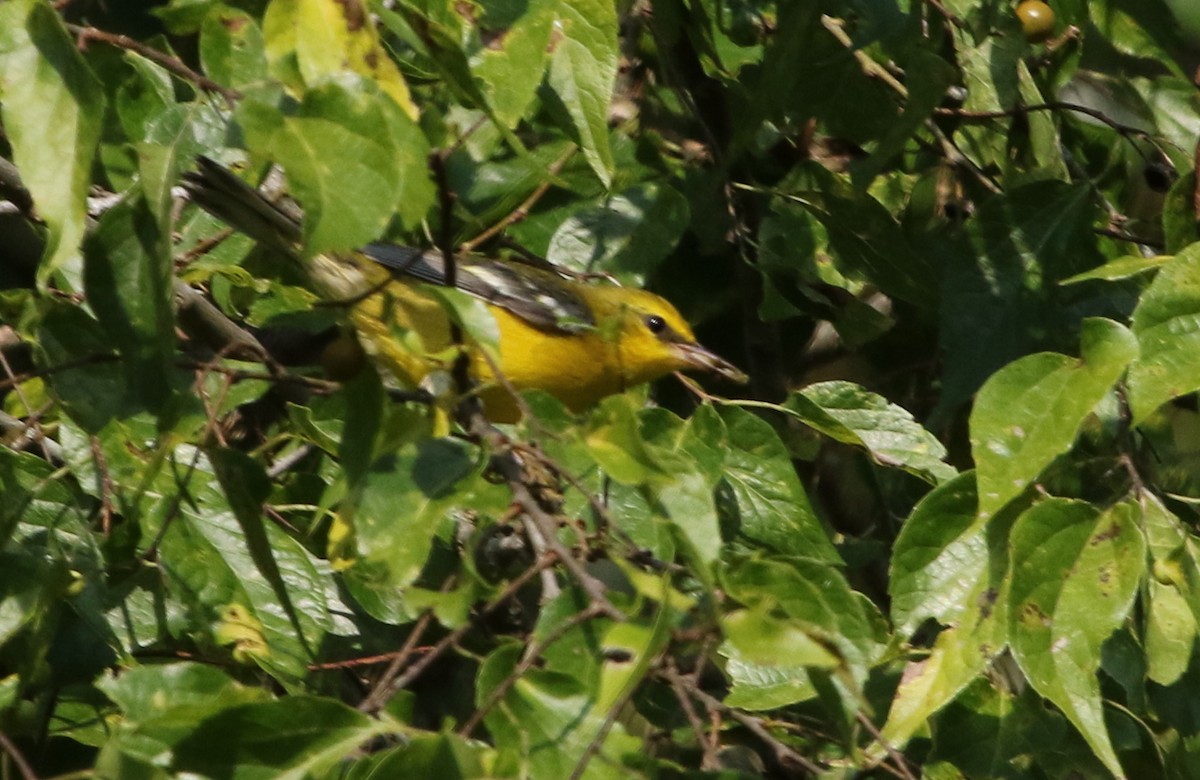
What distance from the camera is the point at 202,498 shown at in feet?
9.59

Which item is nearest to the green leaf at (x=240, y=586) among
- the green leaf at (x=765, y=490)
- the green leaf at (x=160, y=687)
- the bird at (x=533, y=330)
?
the green leaf at (x=160, y=687)

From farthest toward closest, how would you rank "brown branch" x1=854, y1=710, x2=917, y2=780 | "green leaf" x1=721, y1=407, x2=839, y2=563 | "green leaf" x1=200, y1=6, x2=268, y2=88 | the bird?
the bird, "green leaf" x1=200, y1=6, x2=268, y2=88, "green leaf" x1=721, y1=407, x2=839, y2=563, "brown branch" x1=854, y1=710, x2=917, y2=780

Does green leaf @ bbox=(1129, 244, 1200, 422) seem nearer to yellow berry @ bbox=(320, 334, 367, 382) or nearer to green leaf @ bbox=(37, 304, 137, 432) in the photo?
yellow berry @ bbox=(320, 334, 367, 382)

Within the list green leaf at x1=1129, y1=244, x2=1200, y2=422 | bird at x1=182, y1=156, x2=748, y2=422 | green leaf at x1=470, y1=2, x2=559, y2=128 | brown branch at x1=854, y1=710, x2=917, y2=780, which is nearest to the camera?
brown branch at x1=854, y1=710, x2=917, y2=780

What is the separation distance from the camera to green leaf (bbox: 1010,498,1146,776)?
7.50ft

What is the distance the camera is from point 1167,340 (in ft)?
7.82

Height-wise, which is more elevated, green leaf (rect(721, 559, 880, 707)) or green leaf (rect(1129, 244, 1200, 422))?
green leaf (rect(1129, 244, 1200, 422))

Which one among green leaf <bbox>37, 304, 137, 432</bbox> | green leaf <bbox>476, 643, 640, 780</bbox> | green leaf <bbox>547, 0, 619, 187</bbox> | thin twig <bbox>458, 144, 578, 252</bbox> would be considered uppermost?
green leaf <bbox>547, 0, 619, 187</bbox>

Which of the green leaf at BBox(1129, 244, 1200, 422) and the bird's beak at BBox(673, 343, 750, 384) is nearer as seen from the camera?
the green leaf at BBox(1129, 244, 1200, 422)

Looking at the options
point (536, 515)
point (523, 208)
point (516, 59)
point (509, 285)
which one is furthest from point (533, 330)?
point (536, 515)

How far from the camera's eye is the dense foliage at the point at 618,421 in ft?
5.73

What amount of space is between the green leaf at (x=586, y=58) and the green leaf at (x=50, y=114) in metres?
0.85

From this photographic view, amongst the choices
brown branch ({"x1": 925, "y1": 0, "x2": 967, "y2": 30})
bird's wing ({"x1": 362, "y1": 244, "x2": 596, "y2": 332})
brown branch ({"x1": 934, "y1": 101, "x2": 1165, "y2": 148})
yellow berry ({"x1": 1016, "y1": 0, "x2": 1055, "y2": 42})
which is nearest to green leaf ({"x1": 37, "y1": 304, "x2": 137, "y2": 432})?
bird's wing ({"x1": 362, "y1": 244, "x2": 596, "y2": 332})

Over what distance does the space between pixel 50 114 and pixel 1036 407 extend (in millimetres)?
1618
